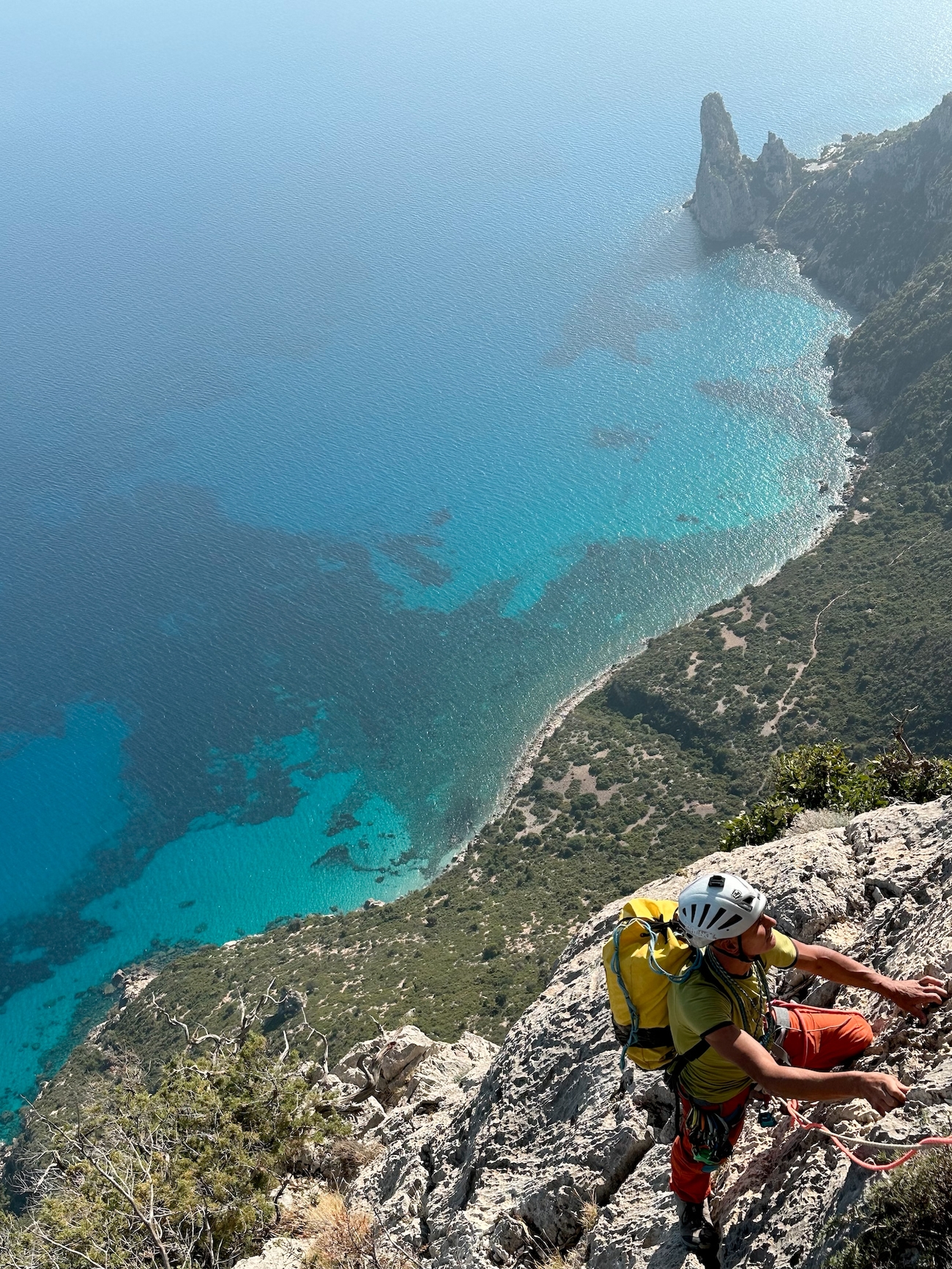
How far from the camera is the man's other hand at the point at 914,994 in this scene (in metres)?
5.45

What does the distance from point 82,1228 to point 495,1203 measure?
444cm

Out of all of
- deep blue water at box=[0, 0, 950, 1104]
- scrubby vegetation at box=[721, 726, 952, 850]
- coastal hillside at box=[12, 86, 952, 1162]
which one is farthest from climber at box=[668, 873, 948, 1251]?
deep blue water at box=[0, 0, 950, 1104]

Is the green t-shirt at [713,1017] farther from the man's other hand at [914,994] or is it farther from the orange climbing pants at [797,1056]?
the man's other hand at [914,994]

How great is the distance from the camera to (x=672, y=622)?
60.2m

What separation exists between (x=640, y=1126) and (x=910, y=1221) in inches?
144

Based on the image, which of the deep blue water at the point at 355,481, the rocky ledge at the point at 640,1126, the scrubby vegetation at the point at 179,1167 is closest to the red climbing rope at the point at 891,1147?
the rocky ledge at the point at 640,1126

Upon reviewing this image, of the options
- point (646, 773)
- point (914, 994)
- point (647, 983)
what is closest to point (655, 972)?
point (647, 983)

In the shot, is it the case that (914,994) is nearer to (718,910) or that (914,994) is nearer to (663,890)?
(718,910)

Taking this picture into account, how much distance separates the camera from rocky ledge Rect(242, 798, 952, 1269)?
5465 mm

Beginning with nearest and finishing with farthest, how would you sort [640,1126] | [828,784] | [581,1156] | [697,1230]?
[697,1230]
[640,1126]
[581,1156]
[828,784]

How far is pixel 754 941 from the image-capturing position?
503 centimetres

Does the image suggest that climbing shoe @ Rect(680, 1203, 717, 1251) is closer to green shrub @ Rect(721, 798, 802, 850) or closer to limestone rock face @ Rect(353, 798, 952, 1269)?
limestone rock face @ Rect(353, 798, 952, 1269)

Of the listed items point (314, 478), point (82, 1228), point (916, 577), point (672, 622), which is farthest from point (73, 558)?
point (82, 1228)

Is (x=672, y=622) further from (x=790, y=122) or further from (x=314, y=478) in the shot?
(x=790, y=122)
